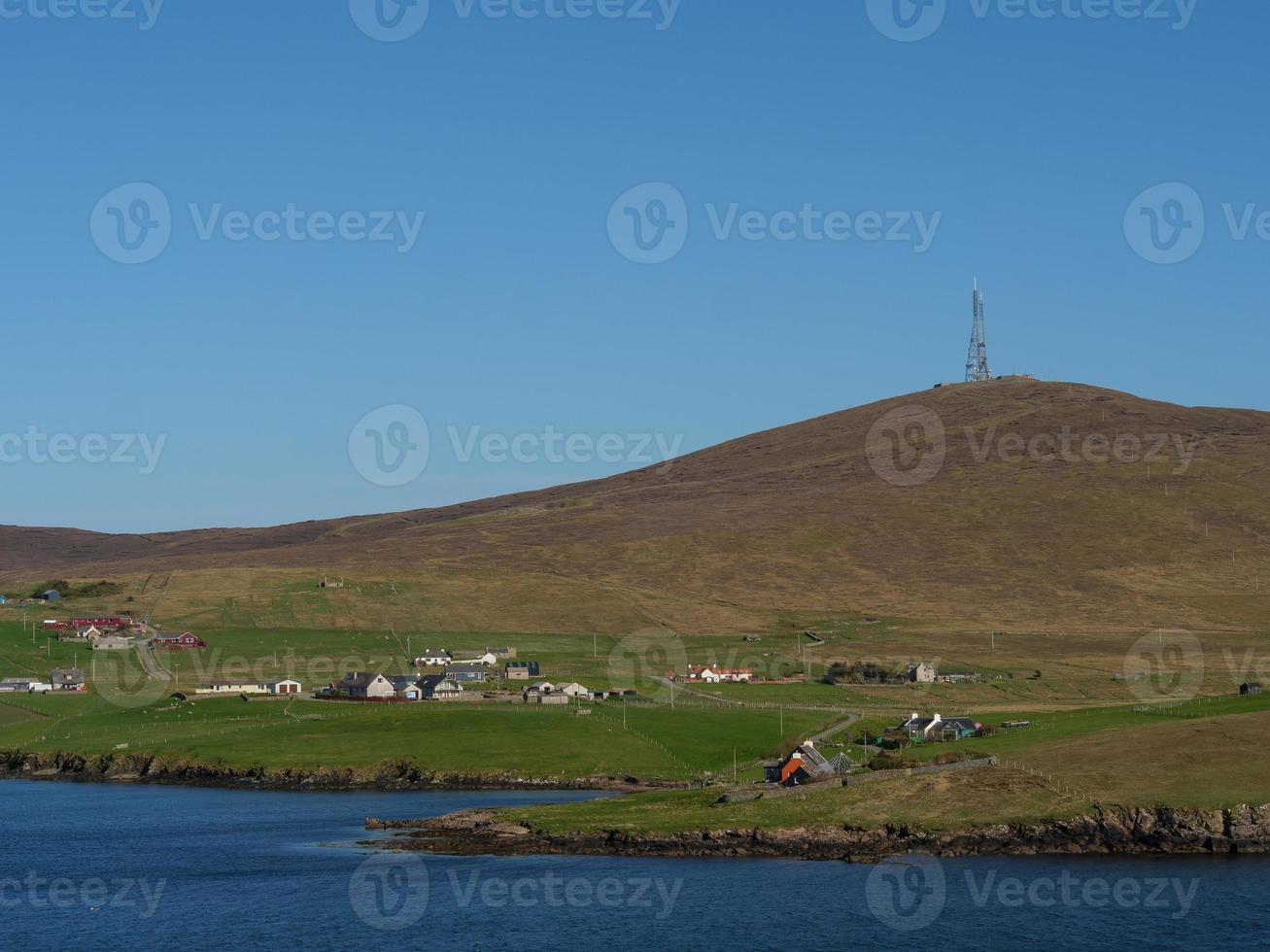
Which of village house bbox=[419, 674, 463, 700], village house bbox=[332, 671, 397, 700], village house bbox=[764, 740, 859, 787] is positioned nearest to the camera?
village house bbox=[764, 740, 859, 787]

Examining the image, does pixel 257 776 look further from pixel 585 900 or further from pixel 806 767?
pixel 585 900

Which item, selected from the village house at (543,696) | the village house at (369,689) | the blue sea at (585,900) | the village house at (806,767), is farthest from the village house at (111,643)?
the village house at (806,767)

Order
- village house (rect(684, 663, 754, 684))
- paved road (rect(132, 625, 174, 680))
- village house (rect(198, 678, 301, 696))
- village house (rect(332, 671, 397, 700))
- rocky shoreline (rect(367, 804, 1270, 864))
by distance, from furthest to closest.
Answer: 1. village house (rect(684, 663, 754, 684))
2. paved road (rect(132, 625, 174, 680))
3. village house (rect(198, 678, 301, 696))
4. village house (rect(332, 671, 397, 700))
5. rocky shoreline (rect(367, 804, 1270, 864))

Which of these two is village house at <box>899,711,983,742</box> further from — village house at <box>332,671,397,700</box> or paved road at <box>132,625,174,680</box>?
paved road at <box>132,625,174,680</box>

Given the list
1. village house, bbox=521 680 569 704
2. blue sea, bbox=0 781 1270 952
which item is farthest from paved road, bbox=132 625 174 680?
blue sea, bbox=0 781 1270 952

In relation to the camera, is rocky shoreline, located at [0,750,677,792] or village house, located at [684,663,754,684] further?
village house, located at [684,663,754,684]

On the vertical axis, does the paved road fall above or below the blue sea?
above
